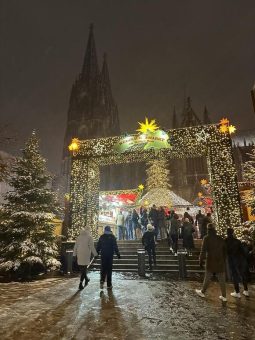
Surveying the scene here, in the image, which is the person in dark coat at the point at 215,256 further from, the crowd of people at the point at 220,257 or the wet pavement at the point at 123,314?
the wet pavement at the point at 123,314

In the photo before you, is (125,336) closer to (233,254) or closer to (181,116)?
(233,254)

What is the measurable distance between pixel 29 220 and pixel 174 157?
26.5ft

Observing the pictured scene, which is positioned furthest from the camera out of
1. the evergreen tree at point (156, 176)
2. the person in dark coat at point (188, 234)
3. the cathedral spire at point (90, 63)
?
the cathedral spire at point (90, 63)

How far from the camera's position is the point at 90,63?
249 ft

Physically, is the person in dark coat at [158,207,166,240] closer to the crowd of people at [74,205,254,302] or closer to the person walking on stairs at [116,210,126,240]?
the crowd of people at [74,205,254,302]

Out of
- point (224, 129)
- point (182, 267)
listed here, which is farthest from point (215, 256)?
point (224, 129)

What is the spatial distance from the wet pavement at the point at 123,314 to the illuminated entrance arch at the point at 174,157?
4.84 meters

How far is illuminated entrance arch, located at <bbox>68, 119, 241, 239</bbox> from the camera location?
1185 cm

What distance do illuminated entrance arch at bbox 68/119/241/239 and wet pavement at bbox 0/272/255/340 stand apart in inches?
191

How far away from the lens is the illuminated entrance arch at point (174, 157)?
38.9 ft

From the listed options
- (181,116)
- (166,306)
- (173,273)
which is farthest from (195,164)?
(166,306)

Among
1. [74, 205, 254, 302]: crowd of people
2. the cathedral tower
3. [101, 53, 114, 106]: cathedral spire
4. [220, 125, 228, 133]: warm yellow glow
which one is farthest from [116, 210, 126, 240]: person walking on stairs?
[101, 53, 114, 106]: cathedral spire

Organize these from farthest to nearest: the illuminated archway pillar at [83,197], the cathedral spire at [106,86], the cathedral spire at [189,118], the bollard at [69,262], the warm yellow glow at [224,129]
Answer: the cathedral spire at [106,86], the cathedral spire at [189,118], the illuminated archway pillar at [83,197], the warm yellow glow at [224,129], the bollard at [69,262]

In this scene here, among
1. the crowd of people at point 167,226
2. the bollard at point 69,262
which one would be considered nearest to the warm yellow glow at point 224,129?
the crowd of people at point 167,226
